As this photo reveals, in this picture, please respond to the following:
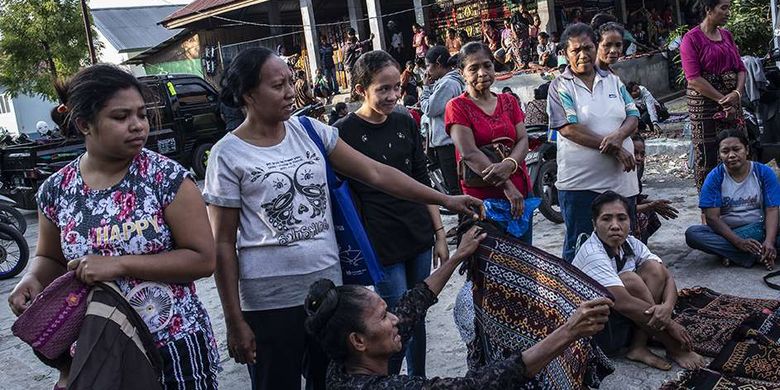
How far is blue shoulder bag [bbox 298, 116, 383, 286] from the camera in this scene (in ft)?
8.59

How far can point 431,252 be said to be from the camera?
3361mm

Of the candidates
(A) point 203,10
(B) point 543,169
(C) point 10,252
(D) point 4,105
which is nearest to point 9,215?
(C) point 10,252

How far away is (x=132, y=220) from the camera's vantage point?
2.08 meters

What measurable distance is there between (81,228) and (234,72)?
2.52 feet

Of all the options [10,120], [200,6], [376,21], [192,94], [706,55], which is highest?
[200,6]

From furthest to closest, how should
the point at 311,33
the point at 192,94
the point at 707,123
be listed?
the point at 311,33 → the point at 192,94 → the point at 707,123

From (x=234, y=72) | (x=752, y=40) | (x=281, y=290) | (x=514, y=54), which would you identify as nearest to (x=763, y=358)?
(x=281, y=290)

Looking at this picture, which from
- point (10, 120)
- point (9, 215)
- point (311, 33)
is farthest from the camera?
point (10, 120)

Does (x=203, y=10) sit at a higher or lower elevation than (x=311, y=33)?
higher

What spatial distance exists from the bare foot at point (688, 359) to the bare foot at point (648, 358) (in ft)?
0.20

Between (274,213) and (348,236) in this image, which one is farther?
(348,236)

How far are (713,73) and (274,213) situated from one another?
397cm

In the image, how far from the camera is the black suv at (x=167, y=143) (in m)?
10.4

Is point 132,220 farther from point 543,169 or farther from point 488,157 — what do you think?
point 543,169
